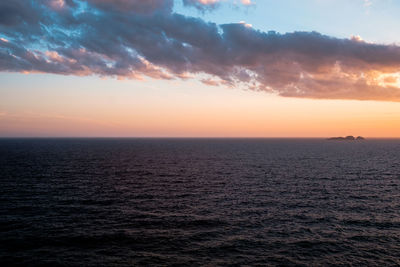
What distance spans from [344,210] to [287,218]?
11.1 meters

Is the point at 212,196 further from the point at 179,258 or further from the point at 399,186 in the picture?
the point at 399,186

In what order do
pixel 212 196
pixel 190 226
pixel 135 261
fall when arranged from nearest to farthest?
pixel 135 261, pixel 190 226, pixel 212 196

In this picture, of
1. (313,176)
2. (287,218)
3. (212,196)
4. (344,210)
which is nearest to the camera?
(287,218)

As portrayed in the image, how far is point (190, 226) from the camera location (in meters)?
37.1

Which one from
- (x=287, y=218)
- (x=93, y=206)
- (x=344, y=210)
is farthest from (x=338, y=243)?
(x=93, y=206)

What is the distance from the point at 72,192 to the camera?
54969mm

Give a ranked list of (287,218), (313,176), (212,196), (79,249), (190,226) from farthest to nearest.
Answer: (313,176), (212,196), (287,218), (190,226), (79,249)

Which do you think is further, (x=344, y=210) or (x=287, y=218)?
(x=344, y=210)

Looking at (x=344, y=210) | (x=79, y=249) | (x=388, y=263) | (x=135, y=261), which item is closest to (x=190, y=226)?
(x=135, y=261)

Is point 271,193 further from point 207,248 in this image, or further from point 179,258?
point 179,258

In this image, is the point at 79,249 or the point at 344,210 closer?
the point at 79,249

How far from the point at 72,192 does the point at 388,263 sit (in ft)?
173

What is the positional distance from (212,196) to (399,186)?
44.6m

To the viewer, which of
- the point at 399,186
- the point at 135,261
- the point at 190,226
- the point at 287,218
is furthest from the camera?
the point at 399,186
